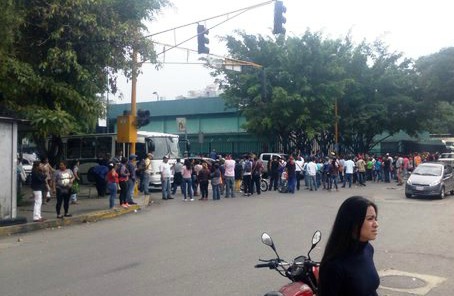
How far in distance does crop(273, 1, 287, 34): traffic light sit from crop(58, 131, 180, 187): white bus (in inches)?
466

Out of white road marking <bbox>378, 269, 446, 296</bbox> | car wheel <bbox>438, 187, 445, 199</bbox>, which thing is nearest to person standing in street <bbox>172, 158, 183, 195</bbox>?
car wheel <bbox>438, 187, 445, 199</bbox>

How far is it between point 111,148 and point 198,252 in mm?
17551

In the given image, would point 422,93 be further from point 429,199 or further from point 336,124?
point 429,199

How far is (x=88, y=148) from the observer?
26.9m

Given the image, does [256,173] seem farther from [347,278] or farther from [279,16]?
[347,278]

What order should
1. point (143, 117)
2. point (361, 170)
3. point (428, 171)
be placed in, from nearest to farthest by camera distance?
point (143, 117)
point (428, 171)
point (361, 170)

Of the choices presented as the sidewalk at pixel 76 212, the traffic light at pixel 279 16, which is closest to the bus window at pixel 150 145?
the sidewalk at pixel 76 212

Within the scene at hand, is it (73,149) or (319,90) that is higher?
(319,90)

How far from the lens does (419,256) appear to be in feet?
30.8

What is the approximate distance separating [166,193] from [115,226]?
7280 mm

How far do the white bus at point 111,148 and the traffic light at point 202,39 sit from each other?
9.36 metres

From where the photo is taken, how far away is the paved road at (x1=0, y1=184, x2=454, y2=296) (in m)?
7.35

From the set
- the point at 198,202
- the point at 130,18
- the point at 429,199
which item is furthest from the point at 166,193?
the point at 429,199

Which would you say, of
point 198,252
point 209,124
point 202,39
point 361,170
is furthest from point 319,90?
point 198,252
